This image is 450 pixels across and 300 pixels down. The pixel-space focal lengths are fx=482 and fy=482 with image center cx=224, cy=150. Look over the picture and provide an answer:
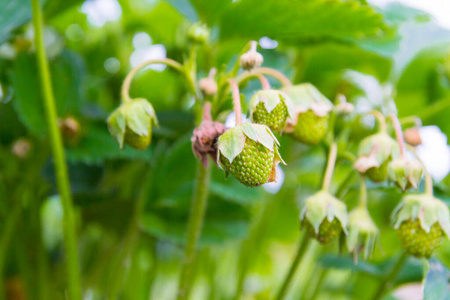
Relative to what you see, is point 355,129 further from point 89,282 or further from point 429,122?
point 89,282

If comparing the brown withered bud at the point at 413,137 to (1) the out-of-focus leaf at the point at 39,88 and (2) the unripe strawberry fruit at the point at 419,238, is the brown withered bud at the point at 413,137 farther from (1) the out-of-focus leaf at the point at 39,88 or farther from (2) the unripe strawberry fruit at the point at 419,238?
(1) the out-of-focus leaf at the point at 39,88

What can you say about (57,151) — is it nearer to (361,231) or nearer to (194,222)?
(194,222)

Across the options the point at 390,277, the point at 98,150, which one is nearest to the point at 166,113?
the point at 98,150

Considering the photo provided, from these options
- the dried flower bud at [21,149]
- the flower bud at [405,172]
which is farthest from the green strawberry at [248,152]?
the dried flower bud at [21,149]

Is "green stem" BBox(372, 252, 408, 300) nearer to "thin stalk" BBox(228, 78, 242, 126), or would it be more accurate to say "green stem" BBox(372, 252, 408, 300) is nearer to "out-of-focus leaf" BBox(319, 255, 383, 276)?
"out-of-focus leaf" BBox(319, 255, 383, 276)

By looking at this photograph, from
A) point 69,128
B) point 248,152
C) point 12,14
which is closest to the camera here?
point 248,152

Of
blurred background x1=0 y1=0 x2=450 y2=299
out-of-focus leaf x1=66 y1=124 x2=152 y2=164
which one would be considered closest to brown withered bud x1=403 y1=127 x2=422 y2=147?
blurred background x1=0 y1=0 x2=450 y2=299
